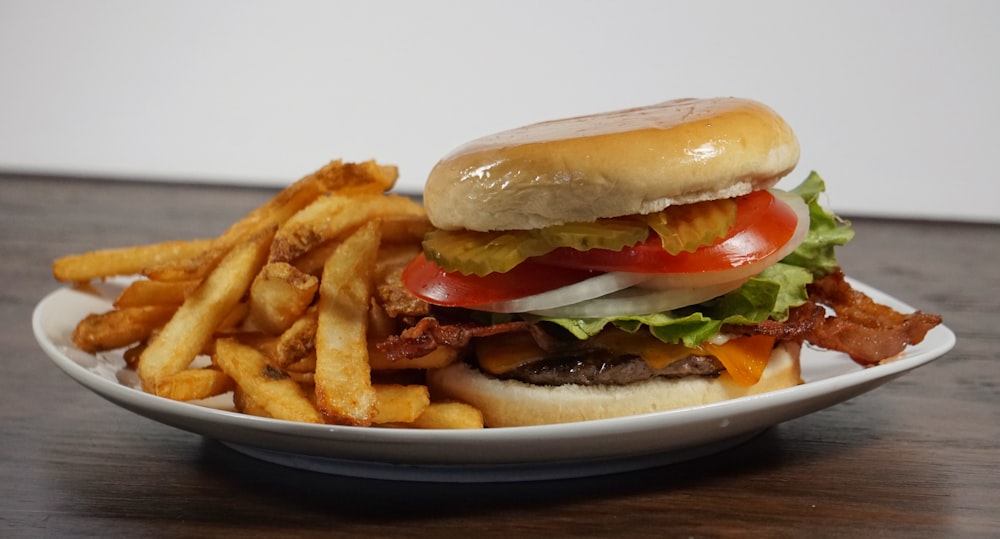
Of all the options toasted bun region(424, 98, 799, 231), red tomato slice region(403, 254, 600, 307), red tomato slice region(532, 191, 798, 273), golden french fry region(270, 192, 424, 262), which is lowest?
red tomato slice region(403, 254, 600, 307)

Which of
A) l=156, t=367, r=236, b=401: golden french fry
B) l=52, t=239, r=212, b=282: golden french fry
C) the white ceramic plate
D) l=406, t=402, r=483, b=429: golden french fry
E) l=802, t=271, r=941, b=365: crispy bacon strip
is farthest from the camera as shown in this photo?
l=52, t=239, r=212, b=282: golden french fry

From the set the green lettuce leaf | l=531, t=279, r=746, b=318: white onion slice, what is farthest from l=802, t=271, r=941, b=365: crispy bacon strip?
l=531, t=279, r=746, b=318: white onion slice

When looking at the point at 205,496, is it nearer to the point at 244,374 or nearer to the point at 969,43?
the point at 244,374

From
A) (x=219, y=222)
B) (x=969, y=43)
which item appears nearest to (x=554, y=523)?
(x=219, y=222)

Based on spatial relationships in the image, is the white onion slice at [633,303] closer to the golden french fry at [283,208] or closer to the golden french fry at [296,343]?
the golden french fry at [296,343]

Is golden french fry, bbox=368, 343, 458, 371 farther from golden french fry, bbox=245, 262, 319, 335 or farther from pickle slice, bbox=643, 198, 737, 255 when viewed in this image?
pickle slice, bbox=643, 198, 737, 255

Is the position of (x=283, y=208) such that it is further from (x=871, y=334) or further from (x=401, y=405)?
(x=871, y=334)

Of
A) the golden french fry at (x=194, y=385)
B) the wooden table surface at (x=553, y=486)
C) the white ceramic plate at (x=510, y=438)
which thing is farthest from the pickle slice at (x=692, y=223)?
the golden french fry at (x=194, y=385)
